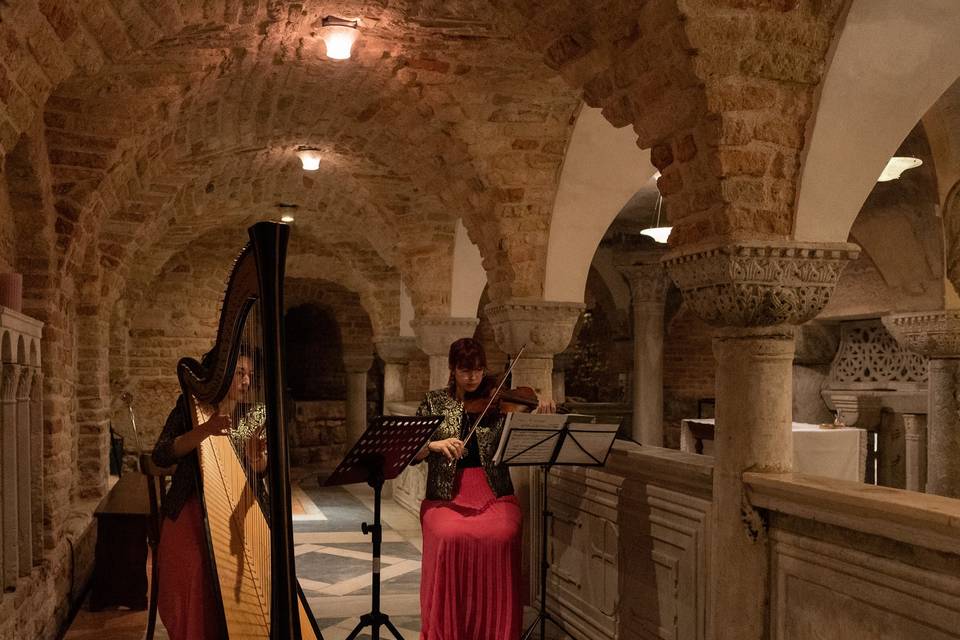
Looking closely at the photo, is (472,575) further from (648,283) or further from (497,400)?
(648,283)

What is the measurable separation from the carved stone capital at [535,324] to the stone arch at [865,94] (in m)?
3.01

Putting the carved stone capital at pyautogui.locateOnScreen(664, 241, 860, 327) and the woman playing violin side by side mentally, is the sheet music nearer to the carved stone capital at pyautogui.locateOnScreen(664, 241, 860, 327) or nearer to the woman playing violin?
the woman playing violin

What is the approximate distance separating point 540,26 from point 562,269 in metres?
2.61

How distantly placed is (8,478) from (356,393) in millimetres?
11286

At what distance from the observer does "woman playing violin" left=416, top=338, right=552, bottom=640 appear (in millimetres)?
4094

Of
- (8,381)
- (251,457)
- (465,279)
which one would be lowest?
(251,457)

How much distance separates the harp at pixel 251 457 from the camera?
227 cm

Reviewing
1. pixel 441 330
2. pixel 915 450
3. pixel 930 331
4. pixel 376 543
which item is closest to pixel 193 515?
pixel 376 543

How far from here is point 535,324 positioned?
662 centimetres

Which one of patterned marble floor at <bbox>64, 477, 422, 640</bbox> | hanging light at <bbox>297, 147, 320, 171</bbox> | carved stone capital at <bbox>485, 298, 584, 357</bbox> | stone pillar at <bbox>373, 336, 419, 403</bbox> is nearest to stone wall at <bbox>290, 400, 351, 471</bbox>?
stone pillar at <bbox>373, 336, 419, 403</bbox>

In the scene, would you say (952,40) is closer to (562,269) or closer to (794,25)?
(794,25)

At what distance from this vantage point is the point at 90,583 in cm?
627

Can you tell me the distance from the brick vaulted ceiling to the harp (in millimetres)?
1533

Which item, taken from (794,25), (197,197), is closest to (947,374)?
(794,25)
